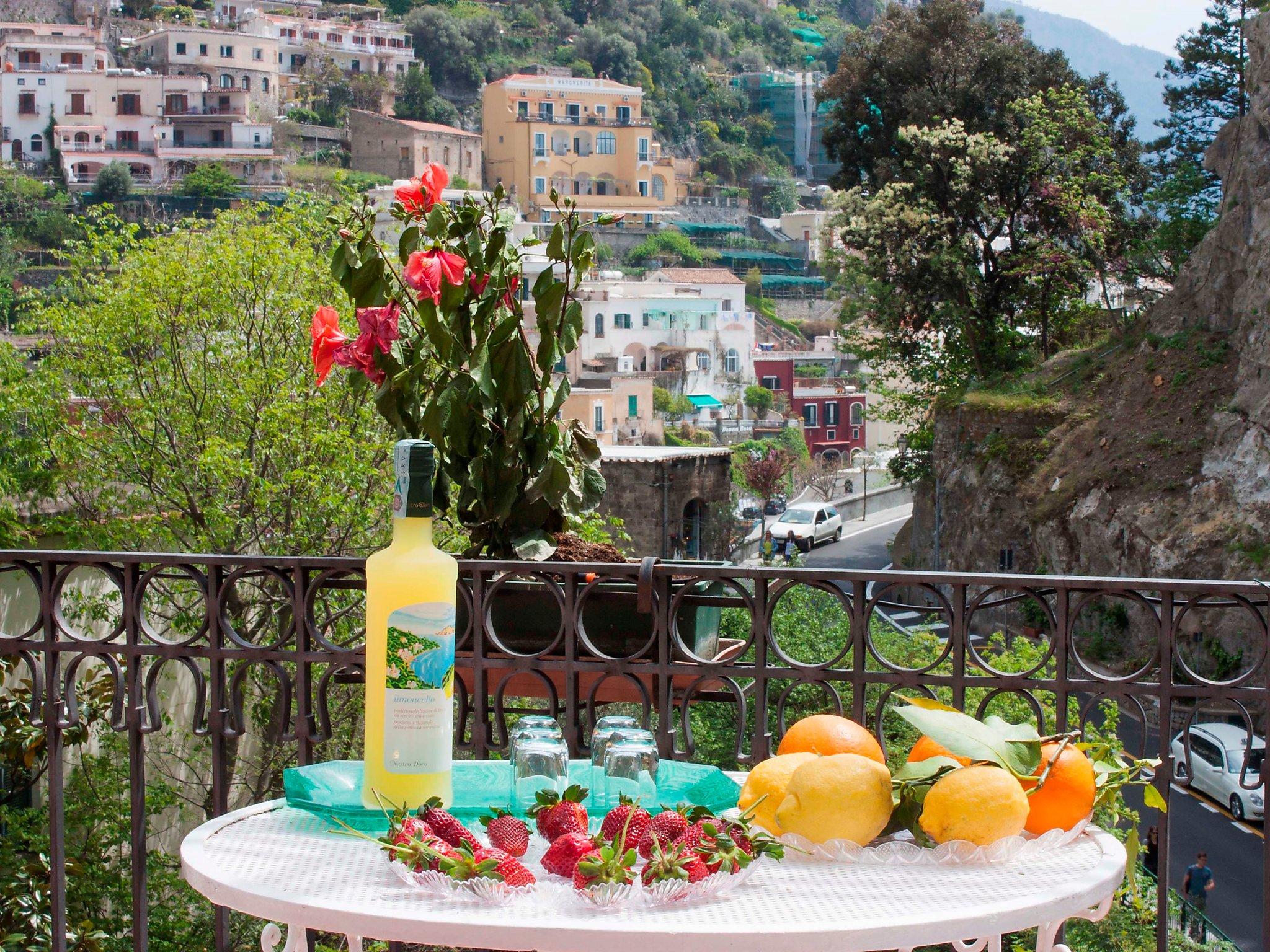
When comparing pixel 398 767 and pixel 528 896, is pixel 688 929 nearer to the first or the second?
pixel 528 896

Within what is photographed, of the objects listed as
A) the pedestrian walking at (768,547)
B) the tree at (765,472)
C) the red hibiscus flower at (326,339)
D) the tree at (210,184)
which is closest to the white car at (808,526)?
the pedestrian walking at (768,547)

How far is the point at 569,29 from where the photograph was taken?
321ft

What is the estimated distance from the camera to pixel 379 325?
7.96 ft

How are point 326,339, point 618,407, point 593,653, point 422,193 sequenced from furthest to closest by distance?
point 618,407 < point 422,193 < point 326,339 < point 593,653

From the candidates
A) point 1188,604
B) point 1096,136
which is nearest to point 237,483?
point 1188,604

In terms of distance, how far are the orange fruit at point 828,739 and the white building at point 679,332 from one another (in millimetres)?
47928

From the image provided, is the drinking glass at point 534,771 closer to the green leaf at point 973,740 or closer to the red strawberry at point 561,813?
the red strawberry at point 561,813

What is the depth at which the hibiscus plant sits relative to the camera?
2424 mm

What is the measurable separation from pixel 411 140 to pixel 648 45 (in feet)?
97.8

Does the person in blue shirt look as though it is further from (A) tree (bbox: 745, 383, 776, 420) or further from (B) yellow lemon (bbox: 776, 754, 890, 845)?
(A) tree (bbox: 745, 383, 776, 420)

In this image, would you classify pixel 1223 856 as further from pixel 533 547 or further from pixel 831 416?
pixel 831 416

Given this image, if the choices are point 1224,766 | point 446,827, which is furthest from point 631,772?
point 1224,766

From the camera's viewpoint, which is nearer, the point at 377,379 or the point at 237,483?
the point at 377,379

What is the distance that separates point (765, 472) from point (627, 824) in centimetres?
3759
